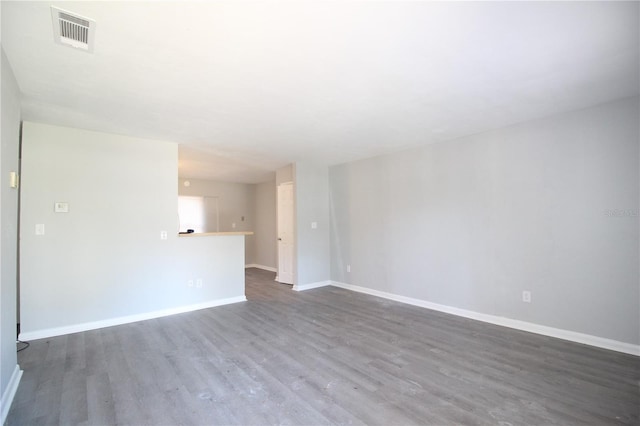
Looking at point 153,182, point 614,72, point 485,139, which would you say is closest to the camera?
point 614,72

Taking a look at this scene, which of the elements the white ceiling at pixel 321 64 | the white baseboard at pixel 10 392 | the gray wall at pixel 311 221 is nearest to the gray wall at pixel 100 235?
the white ceiling at pixel 321 64

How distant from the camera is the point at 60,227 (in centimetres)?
360

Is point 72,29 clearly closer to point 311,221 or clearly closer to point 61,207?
point 61,207

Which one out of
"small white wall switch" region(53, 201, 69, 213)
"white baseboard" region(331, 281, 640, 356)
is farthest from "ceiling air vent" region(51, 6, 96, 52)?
"white baseboard" region(331, 281, 640, 356)

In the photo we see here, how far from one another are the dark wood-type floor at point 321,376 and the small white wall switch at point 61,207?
150cm

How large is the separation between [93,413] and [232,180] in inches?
258

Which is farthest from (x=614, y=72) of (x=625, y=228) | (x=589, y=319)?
(x=589, y=319)

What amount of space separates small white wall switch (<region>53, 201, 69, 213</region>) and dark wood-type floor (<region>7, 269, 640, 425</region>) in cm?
150

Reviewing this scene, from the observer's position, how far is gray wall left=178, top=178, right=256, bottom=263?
7859 millimetres

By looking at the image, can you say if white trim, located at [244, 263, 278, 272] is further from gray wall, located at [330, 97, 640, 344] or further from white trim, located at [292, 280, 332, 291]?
gray wall, located at [330, 97, 640, 344]

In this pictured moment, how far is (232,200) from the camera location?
852 centimetres

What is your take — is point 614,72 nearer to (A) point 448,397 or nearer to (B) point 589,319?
(B) point 589,319

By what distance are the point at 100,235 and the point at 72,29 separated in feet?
9.13

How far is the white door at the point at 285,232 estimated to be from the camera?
6.41 m
